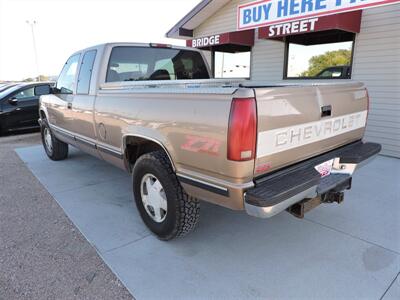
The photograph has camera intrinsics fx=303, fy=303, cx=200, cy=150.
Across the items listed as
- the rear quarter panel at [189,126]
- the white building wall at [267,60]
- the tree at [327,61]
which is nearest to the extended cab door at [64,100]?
the rear quarter panel at [189,126]

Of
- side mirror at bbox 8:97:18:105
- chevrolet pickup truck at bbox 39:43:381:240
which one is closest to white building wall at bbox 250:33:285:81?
chevrolet pickup truck at bbox 39:43:381:240

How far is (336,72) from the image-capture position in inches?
273

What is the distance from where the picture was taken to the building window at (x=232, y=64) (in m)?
9.30

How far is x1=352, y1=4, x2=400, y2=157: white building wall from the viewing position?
19.3ft

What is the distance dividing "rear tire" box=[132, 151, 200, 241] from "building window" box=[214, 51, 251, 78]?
698 cm

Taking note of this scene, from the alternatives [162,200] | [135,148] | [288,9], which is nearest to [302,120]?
[162,200]

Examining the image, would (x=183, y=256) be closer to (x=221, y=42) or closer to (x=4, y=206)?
(x=4, y=206)

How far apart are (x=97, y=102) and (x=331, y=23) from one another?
466 cm

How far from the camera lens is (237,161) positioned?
2.04m

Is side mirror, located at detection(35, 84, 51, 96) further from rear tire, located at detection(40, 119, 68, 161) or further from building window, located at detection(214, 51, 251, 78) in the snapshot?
building window, located at detection(214, 51, 251, 78)

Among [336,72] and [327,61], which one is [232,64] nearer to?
[327,61]

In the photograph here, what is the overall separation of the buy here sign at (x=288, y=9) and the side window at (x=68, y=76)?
15.3ft

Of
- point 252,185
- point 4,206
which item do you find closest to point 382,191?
point 252,185

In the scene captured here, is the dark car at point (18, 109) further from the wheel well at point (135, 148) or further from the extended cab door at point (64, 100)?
the wheel well at point (135, 148)
